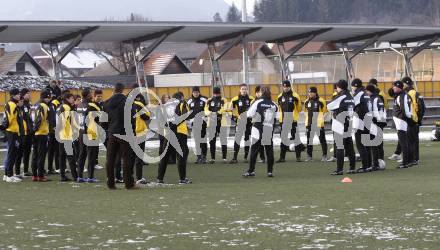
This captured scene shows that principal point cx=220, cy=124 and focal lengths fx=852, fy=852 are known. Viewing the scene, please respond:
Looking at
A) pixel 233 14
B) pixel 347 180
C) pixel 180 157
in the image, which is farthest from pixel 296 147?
pixel 233 14

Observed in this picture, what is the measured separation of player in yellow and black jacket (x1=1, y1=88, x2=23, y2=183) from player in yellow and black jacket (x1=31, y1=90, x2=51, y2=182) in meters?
0.34

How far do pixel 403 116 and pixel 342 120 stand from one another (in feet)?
7.07

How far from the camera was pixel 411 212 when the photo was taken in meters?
11.1

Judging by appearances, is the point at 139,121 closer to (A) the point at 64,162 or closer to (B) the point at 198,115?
(A) the point at 64,162

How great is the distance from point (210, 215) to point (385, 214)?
90.1 inches

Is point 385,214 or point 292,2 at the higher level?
point 292,2

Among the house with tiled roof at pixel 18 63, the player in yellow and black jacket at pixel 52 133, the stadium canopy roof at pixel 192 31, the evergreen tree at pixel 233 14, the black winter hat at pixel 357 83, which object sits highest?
the evergreen tree at pixel 233 14

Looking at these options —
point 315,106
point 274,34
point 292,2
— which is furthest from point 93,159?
point 292,2

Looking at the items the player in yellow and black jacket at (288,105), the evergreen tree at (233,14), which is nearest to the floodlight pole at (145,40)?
the player in yellow and black jacket at (288,105)

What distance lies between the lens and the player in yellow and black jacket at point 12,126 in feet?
55.3

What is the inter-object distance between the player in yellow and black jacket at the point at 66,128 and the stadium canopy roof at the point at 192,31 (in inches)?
491

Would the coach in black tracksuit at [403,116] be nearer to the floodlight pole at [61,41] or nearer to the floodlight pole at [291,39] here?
the floodlight pole at [61,41]

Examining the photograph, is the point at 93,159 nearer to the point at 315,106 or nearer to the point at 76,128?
the point at 76,128

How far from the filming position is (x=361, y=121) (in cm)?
1781
